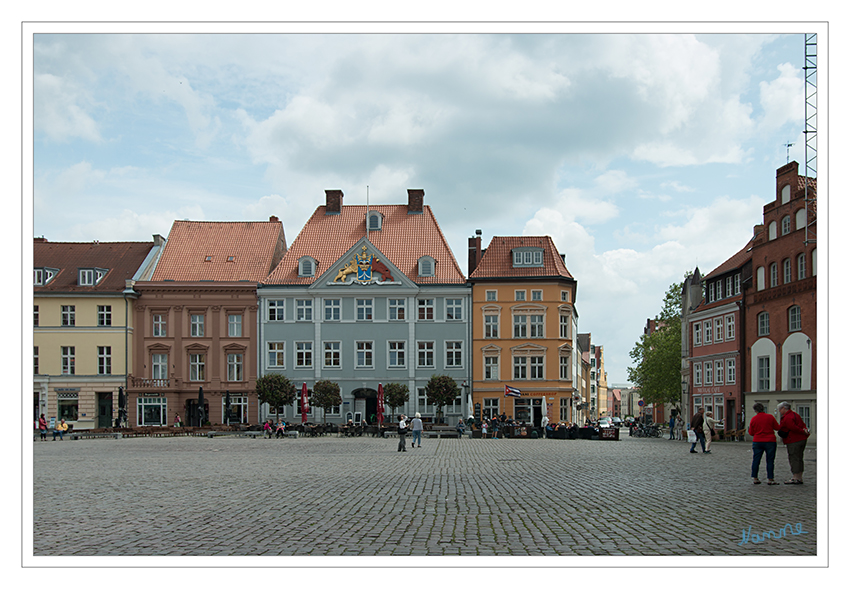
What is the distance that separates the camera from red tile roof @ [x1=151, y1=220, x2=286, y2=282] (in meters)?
63.6

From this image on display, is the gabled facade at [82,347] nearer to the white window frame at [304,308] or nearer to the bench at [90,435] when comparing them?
the white window frame at [304,308]

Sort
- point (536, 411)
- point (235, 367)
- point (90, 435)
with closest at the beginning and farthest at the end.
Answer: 1. point (90, 435)
2. point (536, 411)
3. point (235, 367)

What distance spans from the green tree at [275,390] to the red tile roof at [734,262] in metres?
27.3

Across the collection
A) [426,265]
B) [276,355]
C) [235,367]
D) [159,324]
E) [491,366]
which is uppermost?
[426,265]

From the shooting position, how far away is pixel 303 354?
6241cm

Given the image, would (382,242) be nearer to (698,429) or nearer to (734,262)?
(734,262)

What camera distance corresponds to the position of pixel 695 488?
54.3 ft

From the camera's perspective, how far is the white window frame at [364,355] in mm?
62219

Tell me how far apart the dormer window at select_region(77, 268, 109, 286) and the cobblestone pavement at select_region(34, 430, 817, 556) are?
41.0 m

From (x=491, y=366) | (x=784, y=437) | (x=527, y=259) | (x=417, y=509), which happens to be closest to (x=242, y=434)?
(x=491, y=366)

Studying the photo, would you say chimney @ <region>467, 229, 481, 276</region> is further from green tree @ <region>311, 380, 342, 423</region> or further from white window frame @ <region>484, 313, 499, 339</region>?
green tree @ <region>311, 380, 342, 423</region>

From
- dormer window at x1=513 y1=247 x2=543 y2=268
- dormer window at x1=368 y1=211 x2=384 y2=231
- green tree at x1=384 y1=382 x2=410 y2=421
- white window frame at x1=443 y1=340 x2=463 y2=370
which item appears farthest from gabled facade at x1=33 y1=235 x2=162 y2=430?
dormer window at x1=513 y1=247 x2=543 y2=268

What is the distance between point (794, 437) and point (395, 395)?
42627mm

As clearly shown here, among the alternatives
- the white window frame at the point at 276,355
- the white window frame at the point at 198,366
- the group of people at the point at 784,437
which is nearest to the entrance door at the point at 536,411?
the white window frame at the point at 276,355
